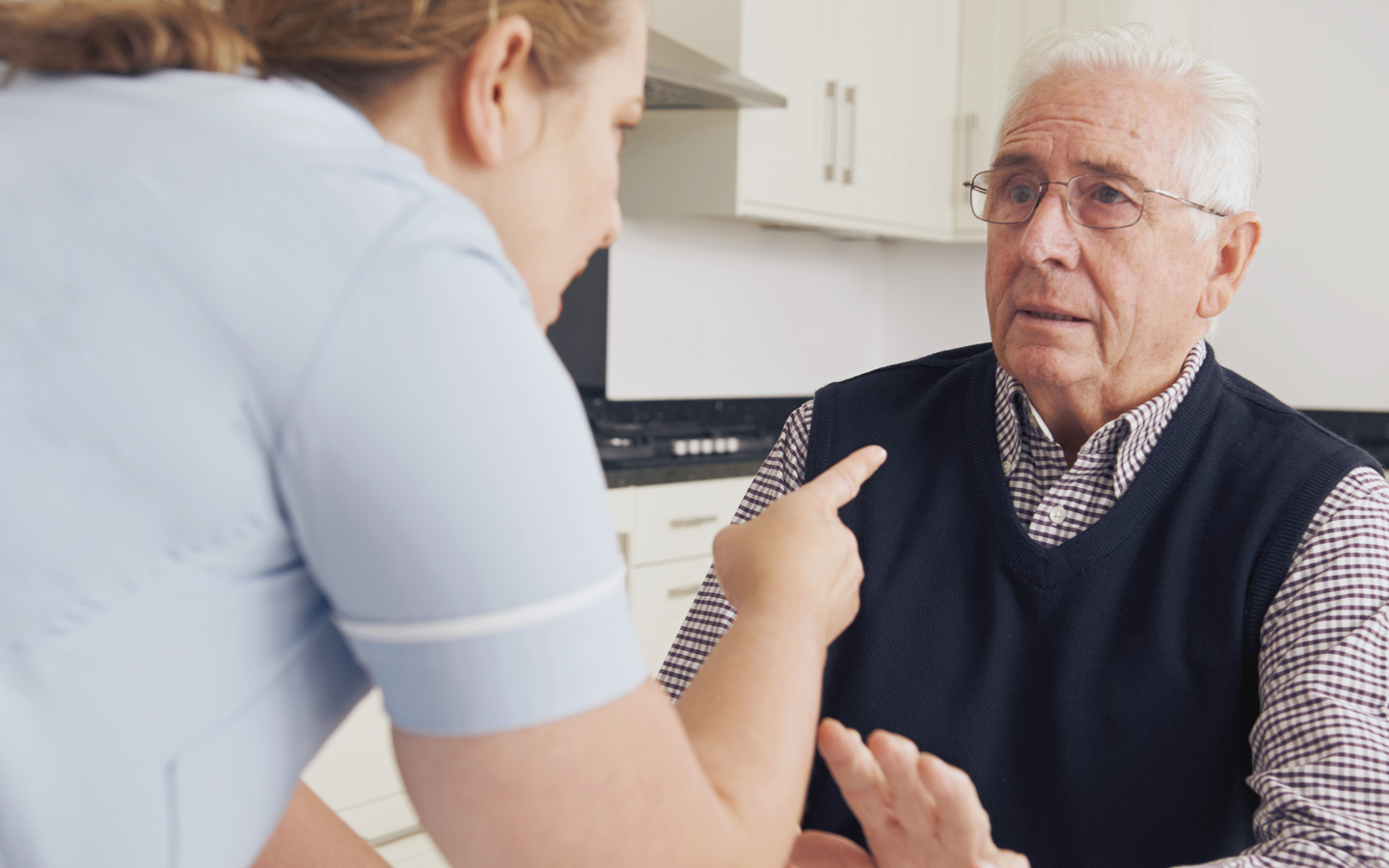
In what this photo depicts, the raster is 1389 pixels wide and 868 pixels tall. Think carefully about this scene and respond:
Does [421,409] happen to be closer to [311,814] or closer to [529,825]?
[529,825]

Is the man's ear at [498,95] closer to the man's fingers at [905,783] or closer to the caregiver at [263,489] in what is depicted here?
the caregiver at [263,489]

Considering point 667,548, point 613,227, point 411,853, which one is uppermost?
point 613,227

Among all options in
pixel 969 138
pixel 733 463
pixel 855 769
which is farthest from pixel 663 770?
pixel 969 138

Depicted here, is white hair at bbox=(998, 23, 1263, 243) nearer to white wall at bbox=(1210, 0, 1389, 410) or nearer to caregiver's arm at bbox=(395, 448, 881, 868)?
caregiver's arm at bbox=(395, 448, 881, 868)

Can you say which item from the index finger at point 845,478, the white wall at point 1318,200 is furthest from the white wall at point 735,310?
the index finger at point 845,478

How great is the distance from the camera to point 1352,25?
3.32 meters

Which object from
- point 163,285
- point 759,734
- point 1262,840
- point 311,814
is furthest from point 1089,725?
point 163,285

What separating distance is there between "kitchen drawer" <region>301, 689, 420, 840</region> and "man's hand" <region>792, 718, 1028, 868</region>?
1.74 meters

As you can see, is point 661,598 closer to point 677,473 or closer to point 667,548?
point 667,548

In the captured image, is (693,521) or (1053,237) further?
(693,521)

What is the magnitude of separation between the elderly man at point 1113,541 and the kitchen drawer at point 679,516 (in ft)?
4.76

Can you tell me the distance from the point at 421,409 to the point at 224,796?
0.73 ft

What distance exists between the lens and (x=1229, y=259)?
1348mm

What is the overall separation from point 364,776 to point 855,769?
192cm
